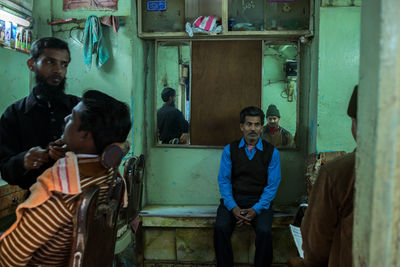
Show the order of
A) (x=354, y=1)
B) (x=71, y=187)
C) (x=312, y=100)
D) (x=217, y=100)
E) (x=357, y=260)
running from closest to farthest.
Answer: (x=357, y=260) < (x=71, y=187) < (x=354, y=1) < (x=312, y=100) < (x=217, y=100)

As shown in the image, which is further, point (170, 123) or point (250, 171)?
point (170, 123)

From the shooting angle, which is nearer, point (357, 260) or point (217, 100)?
point (357, 260)

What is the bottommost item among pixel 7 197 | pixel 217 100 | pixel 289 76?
pixel 7 197

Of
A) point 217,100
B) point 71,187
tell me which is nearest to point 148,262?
point 217,100

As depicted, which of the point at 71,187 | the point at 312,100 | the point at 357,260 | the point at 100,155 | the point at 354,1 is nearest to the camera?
the point at 357,260

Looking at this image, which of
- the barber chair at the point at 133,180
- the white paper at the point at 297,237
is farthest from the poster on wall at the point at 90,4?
the white paper at the point at 297,237

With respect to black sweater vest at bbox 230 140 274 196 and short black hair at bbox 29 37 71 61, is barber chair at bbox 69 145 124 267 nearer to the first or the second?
short black hair at bbox 29 37 71 61

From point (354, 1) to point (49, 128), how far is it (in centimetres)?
261

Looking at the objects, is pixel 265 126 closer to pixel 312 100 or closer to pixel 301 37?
pixel 312 100

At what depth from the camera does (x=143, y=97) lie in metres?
3.62

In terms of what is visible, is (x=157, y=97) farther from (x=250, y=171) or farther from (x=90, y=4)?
(x=250, y=171)

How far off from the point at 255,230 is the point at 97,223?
192 centimetres

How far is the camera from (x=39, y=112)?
199cm

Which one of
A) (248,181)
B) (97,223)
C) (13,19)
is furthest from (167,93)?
(97,223)
